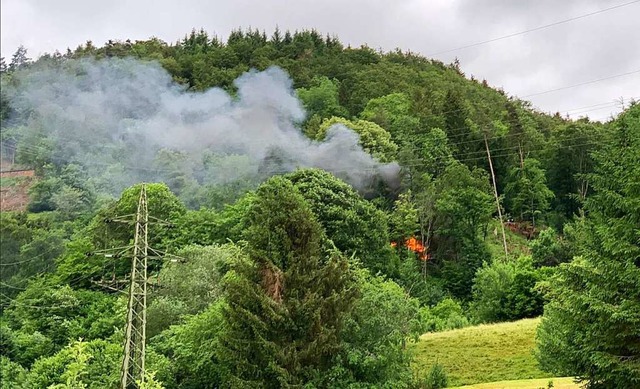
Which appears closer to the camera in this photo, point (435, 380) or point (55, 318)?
point (435, 380)

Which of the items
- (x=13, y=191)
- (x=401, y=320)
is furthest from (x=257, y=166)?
(x=401, y=320)

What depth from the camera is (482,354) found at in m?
30.3

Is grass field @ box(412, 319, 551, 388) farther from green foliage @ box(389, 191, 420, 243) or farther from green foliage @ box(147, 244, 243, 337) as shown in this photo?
green foliage @ box(389, 191, 420, 243)

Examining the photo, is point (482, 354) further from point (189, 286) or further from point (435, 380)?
point (189, 286)

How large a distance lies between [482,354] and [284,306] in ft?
41.2

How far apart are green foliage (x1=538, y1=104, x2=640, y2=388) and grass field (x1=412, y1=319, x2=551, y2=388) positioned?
28.6 ft

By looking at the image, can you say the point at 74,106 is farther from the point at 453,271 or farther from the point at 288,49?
the point at 453,271

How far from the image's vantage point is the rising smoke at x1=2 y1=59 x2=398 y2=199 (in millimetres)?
65000

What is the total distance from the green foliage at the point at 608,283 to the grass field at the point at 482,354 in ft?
28.6

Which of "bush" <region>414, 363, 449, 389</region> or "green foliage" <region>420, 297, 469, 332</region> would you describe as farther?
"green foliage" <region>420, 297, 469, 332</region>

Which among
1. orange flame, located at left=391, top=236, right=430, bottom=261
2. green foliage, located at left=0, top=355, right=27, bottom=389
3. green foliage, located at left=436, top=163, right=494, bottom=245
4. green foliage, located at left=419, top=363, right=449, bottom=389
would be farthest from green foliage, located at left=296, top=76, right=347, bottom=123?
green foliage, located at left=419, top=363, right=449, bottom=389

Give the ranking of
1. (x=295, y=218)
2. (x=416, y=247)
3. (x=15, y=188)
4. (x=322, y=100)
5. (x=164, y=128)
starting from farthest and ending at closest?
(x=322, y=100) → (x=164, y=128) → (x=15, y=188) → (x=416, y=247) → (x=295, y=218)

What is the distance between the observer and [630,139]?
60.5 feet

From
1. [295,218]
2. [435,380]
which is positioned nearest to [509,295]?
[435,380]
